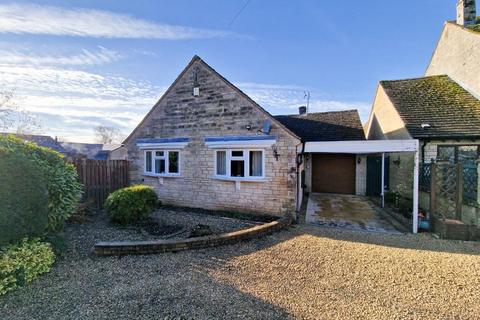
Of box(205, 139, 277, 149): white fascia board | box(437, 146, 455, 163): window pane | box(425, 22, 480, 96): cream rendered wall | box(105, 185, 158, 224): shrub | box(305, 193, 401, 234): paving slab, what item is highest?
box(425, 22, 480, 96): cream rendered wall

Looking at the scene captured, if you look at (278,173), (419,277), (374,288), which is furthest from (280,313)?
(278,173)

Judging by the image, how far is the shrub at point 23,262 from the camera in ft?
12.7

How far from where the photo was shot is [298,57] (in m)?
11.8

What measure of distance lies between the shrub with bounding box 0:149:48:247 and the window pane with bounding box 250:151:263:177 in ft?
21.2

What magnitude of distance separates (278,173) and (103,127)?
70589 millimetres

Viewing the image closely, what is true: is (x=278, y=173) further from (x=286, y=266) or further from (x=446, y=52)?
(x=446, y=52)

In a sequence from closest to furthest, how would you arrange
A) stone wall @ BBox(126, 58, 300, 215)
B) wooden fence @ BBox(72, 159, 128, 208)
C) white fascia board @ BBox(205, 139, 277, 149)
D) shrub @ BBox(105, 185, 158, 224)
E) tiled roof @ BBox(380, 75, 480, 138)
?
shrub @ BBox(105, 185, 158, 224), stone wall @ BBox(126, 58, 300, 215), white fascia board @ BBox(205, 139, 277, 149), tiled roof @ BBox(380, 75, 480, 138), wooden fence @ BBox(72, 159, 128, 208)

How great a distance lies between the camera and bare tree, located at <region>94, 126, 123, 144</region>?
65.6 meters

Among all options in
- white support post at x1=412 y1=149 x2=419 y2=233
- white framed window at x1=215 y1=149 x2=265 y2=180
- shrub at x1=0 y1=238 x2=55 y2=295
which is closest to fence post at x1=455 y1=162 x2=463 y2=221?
white support post at x1=412 y1=149 x2=419 y2=233

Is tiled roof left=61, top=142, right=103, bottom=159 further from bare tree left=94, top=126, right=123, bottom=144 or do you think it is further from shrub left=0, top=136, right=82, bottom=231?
shrub left=0, top=136, right=82, bottom=231

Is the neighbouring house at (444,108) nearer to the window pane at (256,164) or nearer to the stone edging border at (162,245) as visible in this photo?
the window pane at (256,164)

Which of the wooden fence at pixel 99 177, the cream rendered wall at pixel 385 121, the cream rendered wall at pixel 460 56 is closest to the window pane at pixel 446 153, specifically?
the cream rendered wall at pixel 385 121

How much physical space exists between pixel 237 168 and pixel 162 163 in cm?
442

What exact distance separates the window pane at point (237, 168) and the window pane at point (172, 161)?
10.1ft
